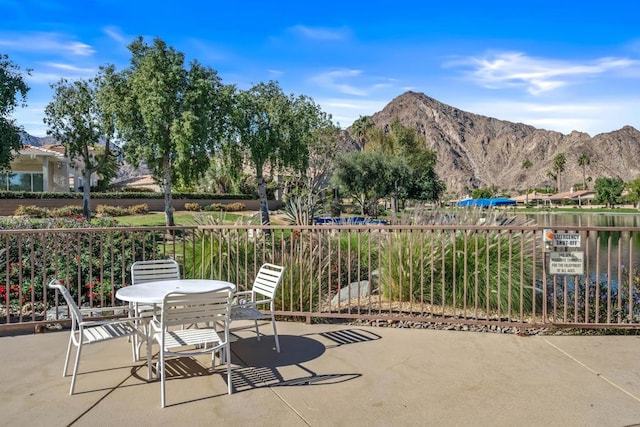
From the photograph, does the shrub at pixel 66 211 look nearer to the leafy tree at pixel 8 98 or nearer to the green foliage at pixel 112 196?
the green foliage at pixel 112 196

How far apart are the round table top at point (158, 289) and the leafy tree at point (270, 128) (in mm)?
23792

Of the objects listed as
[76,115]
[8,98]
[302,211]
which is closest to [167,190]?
[8,98]

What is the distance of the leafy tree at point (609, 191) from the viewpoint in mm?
93438

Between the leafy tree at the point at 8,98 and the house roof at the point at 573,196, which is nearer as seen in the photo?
the leafy tree at the point at 8,98

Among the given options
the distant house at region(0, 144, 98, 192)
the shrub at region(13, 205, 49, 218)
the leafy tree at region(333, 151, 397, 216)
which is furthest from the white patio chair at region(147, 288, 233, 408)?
the leafy tree at region(333, 151, 397, 216)

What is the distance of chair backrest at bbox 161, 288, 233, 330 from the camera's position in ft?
12.6

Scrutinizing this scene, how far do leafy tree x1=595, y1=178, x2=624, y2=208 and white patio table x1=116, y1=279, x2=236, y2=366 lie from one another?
103 meters

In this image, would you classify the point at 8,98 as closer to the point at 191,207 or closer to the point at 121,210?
the point at 121,210

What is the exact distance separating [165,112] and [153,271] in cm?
1799

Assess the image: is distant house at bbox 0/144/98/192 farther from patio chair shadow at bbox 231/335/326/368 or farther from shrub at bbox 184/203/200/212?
patio chair shadow at bbox 231/335/326/368

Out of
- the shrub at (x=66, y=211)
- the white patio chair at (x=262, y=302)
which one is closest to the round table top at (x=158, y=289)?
the white patio chair at (x=262, y=302)

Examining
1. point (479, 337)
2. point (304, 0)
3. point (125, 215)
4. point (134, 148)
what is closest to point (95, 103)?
point (134, 148)

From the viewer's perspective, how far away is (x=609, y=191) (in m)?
A: 93.5

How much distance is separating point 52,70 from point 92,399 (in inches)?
→ 1053
